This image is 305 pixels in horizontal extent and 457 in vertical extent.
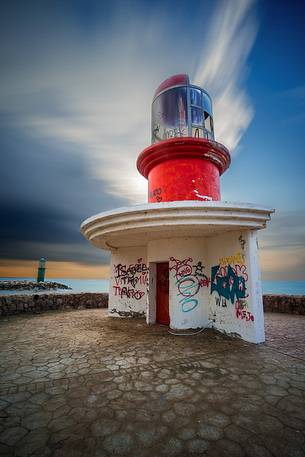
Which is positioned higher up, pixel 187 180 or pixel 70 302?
pixel 187 180

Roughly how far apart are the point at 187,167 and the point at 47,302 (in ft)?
33.4

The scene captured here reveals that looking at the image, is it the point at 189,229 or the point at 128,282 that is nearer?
the point at 189,229

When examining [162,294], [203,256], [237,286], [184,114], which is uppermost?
[184,114]

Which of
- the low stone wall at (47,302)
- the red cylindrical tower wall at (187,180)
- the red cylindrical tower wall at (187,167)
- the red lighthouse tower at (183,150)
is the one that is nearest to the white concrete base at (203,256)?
the red cylindrical tower wall at (187,180)

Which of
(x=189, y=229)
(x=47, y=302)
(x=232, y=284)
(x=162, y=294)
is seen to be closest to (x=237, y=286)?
(x=232, y=284)

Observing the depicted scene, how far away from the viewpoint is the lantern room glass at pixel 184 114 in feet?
26.8

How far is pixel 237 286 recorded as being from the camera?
6664 mm

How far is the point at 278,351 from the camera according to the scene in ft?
18.4

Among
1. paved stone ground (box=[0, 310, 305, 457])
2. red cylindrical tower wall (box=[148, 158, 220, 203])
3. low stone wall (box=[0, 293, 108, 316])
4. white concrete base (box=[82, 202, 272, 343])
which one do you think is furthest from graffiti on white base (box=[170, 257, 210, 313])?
low stone wall (box=[0, 293, 108, 316])

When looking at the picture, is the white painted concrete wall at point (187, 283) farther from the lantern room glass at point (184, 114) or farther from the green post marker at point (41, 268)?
the green post marker at point (41, 268)

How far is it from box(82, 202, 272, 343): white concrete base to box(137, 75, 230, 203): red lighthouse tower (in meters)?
1.68

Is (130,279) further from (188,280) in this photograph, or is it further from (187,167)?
(187,167)

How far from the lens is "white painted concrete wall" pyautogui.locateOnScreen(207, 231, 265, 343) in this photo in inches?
246

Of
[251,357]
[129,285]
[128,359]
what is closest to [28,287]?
[129,285]
